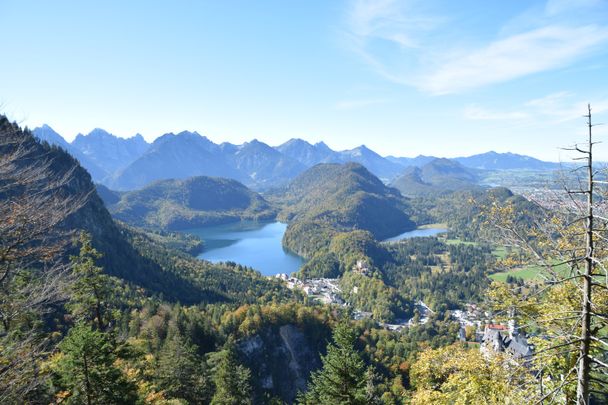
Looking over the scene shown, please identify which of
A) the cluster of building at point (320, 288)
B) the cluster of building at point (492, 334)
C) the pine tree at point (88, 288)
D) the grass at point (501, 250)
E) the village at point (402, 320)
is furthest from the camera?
the cluster of building at point (320, 288)

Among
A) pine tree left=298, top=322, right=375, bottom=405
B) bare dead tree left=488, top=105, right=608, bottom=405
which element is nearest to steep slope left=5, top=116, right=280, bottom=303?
pine tree left=298, top=322, right=375, bottom=405

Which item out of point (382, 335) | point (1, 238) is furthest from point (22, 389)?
point (382, 335)

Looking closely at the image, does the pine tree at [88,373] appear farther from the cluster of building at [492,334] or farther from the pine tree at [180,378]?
the cluster of building at [492,334]

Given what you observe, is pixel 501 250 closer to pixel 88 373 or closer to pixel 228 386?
pixel 228 386

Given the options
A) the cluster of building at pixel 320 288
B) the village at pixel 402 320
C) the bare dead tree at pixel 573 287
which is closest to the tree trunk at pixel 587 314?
the bare dead tree at pixel 573 287

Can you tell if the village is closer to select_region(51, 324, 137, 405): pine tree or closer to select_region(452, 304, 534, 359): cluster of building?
select_region(452, 304, 534, 359): cluster of building

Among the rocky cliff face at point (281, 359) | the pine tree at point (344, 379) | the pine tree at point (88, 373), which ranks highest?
the pine tree at point (88, 373)
